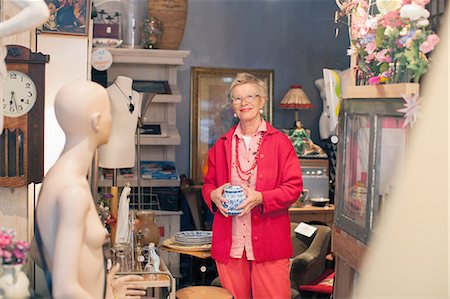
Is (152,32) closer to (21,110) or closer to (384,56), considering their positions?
(21,110)

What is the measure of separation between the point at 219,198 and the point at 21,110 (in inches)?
48.7

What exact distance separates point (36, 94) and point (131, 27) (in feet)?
11.8

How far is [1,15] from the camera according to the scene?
9.49ft

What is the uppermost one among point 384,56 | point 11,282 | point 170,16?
point 170,16

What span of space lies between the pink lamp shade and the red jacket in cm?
279

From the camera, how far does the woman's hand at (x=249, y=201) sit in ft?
12.6

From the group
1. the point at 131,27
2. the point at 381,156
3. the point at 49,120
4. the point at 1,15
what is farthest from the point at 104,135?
the point at 131,27

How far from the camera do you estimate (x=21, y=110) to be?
10.4 ft

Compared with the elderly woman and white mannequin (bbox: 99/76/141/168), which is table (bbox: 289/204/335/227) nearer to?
white mannequin (bbox: 99/76/141/168)

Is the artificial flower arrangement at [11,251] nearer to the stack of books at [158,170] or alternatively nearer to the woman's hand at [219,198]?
the woman's hand at [219,198]

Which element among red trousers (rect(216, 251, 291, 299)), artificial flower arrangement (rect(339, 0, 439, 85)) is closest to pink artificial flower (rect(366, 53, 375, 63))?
artificial flower arrangement (rect(339, 0, 439, 85))

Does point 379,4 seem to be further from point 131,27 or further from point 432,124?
point 131,27

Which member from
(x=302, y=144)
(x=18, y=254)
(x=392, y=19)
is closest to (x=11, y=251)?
(x=18, y=254)

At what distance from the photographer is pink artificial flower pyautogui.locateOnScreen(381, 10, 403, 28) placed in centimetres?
293
